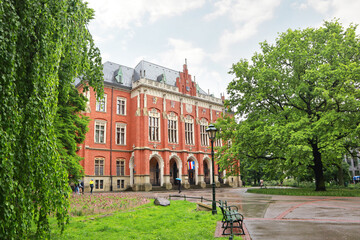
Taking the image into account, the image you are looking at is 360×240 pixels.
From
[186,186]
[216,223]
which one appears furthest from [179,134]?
[216,223]

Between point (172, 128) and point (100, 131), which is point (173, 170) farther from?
point (100, 131)

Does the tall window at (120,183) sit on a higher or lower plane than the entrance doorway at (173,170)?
lower

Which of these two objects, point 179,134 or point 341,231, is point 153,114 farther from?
point 341,231

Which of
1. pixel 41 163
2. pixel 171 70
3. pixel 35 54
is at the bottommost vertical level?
pixel 41 163

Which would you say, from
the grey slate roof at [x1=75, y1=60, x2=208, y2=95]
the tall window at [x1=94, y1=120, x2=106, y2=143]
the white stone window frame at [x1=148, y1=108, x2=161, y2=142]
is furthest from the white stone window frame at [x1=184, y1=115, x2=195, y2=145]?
the tall window at [x1=94, y1=120, x2=106, y2=143]

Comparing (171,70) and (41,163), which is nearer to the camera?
(41,163)

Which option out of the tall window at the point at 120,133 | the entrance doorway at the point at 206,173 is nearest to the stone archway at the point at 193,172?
the entrance doorway at the point at 206,173

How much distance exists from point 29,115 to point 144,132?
2912cm

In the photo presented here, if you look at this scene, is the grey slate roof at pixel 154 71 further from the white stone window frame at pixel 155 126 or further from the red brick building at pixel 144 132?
the white stone window frame at pixel 155 126

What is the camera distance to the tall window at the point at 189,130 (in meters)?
38.8

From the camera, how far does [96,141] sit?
3219 cm

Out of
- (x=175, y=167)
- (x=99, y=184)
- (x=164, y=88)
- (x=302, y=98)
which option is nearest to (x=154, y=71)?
(x=164, y=88)

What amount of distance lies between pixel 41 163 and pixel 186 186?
3266 centimetres

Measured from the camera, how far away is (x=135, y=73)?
39.7 m
